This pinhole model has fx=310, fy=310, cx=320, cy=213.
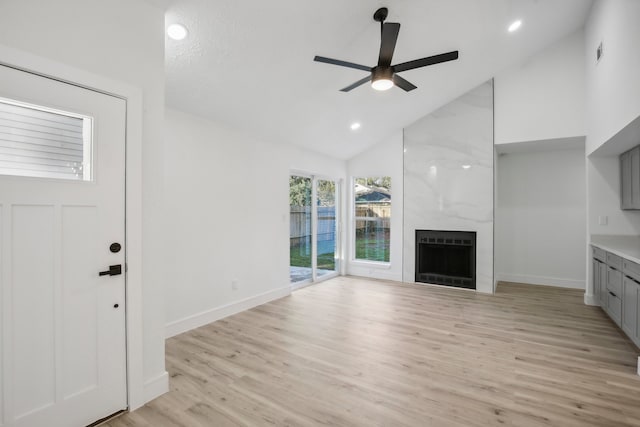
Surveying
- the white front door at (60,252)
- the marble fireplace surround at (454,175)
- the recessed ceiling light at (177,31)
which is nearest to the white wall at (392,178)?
the marble fireplace surround at (454,175)

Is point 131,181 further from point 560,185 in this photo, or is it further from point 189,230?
point 560,185

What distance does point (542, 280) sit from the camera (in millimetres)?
5707

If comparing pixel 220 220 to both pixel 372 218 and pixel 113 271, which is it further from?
pixel 372 218

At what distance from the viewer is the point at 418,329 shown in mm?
3623

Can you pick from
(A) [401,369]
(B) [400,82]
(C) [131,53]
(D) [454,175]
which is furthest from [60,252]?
(D) [454,175]

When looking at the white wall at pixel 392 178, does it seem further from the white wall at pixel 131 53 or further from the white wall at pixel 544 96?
the white wall at pixel 131 53

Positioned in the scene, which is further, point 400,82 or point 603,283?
point 603,283

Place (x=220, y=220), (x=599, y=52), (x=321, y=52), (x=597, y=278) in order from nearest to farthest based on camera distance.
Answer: (x=321, y=52) → (x=599, y=52) → (x=220, y=220) → (x=597, y=278)

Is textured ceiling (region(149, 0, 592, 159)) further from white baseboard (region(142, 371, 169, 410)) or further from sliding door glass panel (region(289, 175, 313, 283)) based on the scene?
white baseboard (region(142, 371, 169, 410))

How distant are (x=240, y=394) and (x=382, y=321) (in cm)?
208

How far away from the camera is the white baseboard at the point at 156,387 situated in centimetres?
222

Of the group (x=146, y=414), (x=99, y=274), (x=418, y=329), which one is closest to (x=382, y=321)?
(x=418, y=329)

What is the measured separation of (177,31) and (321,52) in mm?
1415

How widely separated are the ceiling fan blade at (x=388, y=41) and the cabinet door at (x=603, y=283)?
3.80 metres
